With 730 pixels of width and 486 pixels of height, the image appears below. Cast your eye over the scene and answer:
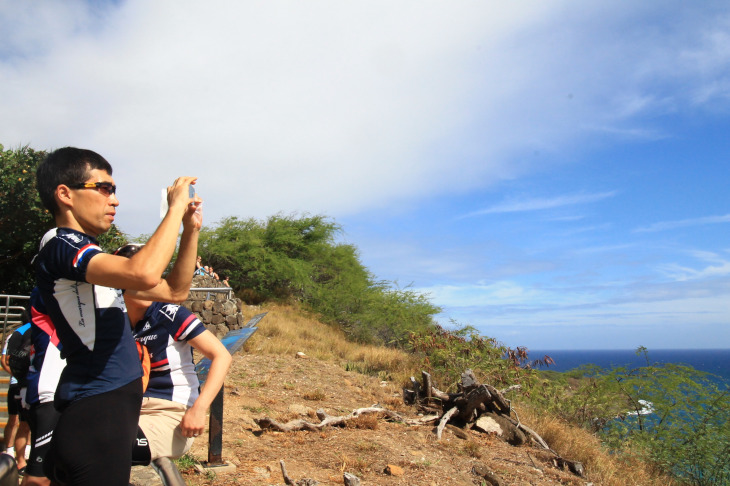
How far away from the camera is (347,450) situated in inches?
202

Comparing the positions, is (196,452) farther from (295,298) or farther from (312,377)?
(295,298)

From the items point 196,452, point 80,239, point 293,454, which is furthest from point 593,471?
point 80,239

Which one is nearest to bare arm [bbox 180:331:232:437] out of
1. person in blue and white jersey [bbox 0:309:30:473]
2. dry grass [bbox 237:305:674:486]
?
person in blue and white jersey [bbox 0:309:30:473]

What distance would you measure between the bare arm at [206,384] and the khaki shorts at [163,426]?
0.08 m

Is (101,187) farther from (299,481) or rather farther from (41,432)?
(299,481)

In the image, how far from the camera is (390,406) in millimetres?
7438

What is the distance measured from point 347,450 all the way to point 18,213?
37.8 ft

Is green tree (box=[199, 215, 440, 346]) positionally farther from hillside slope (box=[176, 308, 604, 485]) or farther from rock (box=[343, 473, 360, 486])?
rock (box=[343, 473, 360, 486])

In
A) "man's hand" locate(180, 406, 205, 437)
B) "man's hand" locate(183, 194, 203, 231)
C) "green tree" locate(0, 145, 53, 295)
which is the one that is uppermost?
"green tree" locate(0, 145, 53, 295)

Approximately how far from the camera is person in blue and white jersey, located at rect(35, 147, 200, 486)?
61.7 inches

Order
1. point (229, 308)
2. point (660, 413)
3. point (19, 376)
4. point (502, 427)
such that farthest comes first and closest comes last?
point (229, 308) → point (660, 413) → point (502, 427) → point (19, 376)

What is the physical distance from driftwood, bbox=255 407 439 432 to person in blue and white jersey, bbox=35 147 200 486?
414 cm

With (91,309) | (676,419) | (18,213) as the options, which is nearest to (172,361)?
(91,309)

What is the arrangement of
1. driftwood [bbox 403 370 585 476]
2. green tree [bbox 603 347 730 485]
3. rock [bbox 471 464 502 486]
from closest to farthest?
rock [bbox 471 464 502 486] → driftwood [bbox 403 370 585 476] → green tree [bbox 603 347 730 485]
